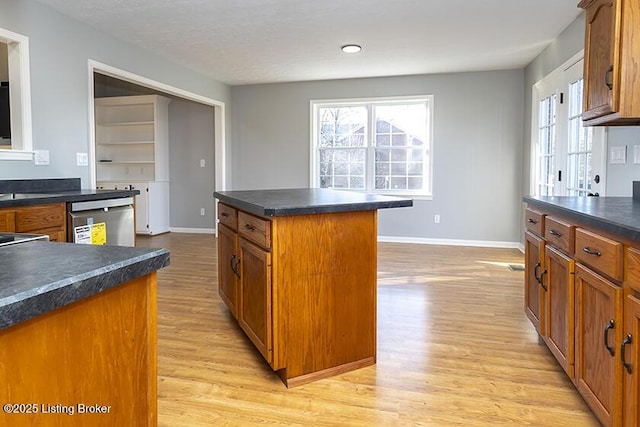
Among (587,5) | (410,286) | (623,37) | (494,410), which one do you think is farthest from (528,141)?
(494,410)

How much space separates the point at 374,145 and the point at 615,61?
442 cm

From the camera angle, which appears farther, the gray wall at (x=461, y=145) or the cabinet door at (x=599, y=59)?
the gray wall at (x=461, y=145)

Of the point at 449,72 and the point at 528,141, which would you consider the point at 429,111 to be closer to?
the point at 449,72

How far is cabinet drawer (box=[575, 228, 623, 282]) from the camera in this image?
1.53 meters

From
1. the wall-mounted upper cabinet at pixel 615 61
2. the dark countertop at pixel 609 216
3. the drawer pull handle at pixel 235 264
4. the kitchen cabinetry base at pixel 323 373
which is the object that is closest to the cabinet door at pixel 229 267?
the drawer pull handle at pixel 235 264

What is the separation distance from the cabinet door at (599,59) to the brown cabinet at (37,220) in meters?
3.19

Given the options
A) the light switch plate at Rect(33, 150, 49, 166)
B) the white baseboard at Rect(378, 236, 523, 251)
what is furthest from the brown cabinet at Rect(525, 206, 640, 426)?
the white baseboard at Rect(378, 236, 523, 251)

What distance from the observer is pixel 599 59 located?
2.35m

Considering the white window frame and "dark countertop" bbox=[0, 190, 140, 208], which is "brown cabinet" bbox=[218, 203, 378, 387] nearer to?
"dark countertop" bbox=[0, 190, 140, 208]

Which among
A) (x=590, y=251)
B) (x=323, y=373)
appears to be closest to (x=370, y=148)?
(x=323, y=373)

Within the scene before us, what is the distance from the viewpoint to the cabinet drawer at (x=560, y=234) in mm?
1975

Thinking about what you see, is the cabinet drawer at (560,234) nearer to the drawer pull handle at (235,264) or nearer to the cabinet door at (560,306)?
the cabinet door at (560,306)

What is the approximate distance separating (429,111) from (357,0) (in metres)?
2.92

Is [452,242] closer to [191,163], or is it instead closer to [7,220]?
[191,163]
